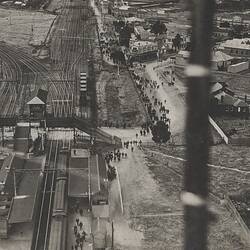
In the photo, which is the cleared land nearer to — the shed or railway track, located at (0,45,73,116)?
the shed

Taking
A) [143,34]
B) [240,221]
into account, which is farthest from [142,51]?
[240,221]

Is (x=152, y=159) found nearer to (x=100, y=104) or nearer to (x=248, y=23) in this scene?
(x=100, y=104)

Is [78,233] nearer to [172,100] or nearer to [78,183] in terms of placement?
[78,183]

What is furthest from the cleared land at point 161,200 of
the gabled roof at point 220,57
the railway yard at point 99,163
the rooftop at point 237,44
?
the rooftop at point 237,44

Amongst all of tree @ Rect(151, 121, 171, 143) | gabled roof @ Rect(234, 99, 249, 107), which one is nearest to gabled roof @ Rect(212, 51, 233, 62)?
gabled roof @ Rect(234, 99, 249, 107)

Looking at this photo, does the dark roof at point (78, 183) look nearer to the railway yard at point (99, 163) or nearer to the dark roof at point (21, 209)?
the railway yard at point (99, 163)
